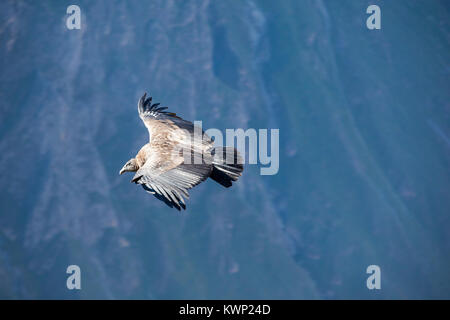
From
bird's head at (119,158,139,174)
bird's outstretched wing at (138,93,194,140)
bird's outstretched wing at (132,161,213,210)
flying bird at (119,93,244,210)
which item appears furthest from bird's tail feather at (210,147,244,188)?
bird's head at (119,158,139,174)

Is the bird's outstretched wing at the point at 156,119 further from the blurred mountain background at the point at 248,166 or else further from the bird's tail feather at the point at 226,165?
the blurred mountain background at the point at 248,166

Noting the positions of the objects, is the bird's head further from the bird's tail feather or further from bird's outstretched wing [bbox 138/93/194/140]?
the bird's tail feather

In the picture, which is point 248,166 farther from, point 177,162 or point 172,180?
point 172,180

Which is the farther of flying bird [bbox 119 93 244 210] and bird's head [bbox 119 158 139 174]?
bird's head [bbox 119 158 139 174]

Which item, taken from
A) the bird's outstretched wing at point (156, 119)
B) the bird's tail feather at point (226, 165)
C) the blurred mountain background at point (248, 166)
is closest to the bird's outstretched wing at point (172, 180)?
the bird's tail feather at point (226, 165)

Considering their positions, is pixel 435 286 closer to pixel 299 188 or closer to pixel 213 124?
pixel 299 188

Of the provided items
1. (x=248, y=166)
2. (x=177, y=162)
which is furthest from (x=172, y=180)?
(x=248, y=166)

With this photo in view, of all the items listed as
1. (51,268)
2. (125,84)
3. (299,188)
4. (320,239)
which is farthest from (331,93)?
(51,268)

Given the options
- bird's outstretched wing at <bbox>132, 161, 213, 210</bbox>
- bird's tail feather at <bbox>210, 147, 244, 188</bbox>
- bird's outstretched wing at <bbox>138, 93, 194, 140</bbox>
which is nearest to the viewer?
bird's outstretched wing at <bbox>132, 161, 213, 210</bbox>
